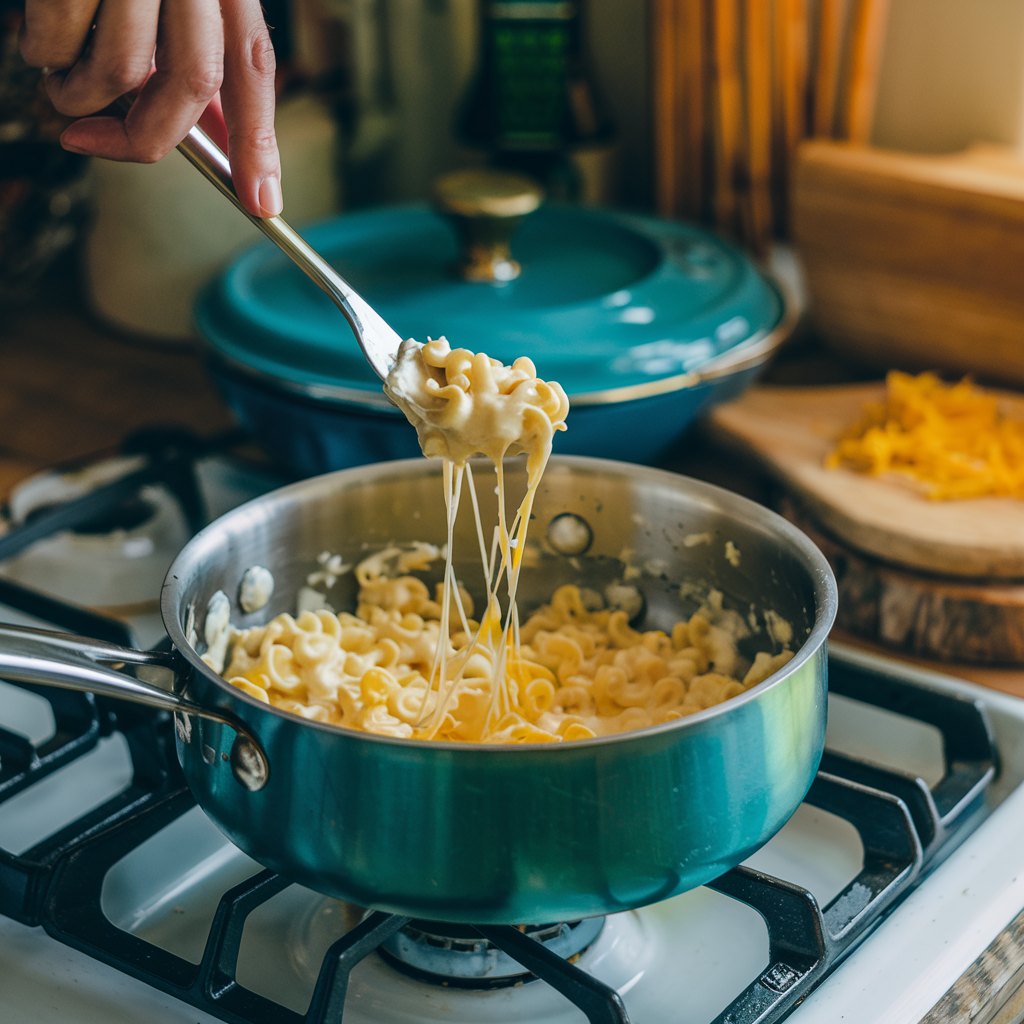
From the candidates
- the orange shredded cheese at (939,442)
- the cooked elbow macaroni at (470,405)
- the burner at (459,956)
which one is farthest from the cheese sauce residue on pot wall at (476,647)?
the orange shredded cheese at (939,442)

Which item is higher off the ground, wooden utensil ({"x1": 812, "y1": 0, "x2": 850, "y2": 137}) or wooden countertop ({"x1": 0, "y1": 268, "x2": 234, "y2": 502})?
wooden utensil ({"x1": 812, "y1": 0, "x2": 850, "y2": 137})

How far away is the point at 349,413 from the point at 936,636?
47 centimetres

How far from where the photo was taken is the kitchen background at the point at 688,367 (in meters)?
0.68

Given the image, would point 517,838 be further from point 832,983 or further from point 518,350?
point 518,350

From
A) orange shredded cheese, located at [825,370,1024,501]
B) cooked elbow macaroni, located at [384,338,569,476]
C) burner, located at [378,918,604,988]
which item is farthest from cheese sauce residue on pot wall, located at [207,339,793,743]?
orange shredded cheese, located at [825,370,1024,501]

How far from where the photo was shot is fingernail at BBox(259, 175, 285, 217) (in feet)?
2.17

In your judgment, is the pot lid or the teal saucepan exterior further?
the pot lid

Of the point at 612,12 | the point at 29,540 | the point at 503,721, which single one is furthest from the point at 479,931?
the point at 612,12

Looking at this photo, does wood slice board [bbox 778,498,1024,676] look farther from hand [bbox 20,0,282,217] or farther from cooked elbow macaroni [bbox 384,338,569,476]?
hand [bbox 20,0,282,217]

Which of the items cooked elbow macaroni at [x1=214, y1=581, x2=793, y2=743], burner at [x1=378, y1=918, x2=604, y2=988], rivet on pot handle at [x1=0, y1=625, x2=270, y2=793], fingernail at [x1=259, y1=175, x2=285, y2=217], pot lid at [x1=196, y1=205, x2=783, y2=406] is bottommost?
burner at [x1=378, y1=918, x2=604, y2=988]

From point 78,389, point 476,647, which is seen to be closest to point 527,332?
point 476,647

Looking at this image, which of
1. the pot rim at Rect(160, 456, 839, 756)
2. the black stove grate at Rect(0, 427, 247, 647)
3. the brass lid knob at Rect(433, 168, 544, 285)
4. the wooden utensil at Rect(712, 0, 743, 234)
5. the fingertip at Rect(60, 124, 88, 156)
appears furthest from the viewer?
the wooden utensil at Rect(712, 0, 743, 234)

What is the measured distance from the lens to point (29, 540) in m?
1.00

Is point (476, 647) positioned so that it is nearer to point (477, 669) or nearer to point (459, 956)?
point (477, 669)
